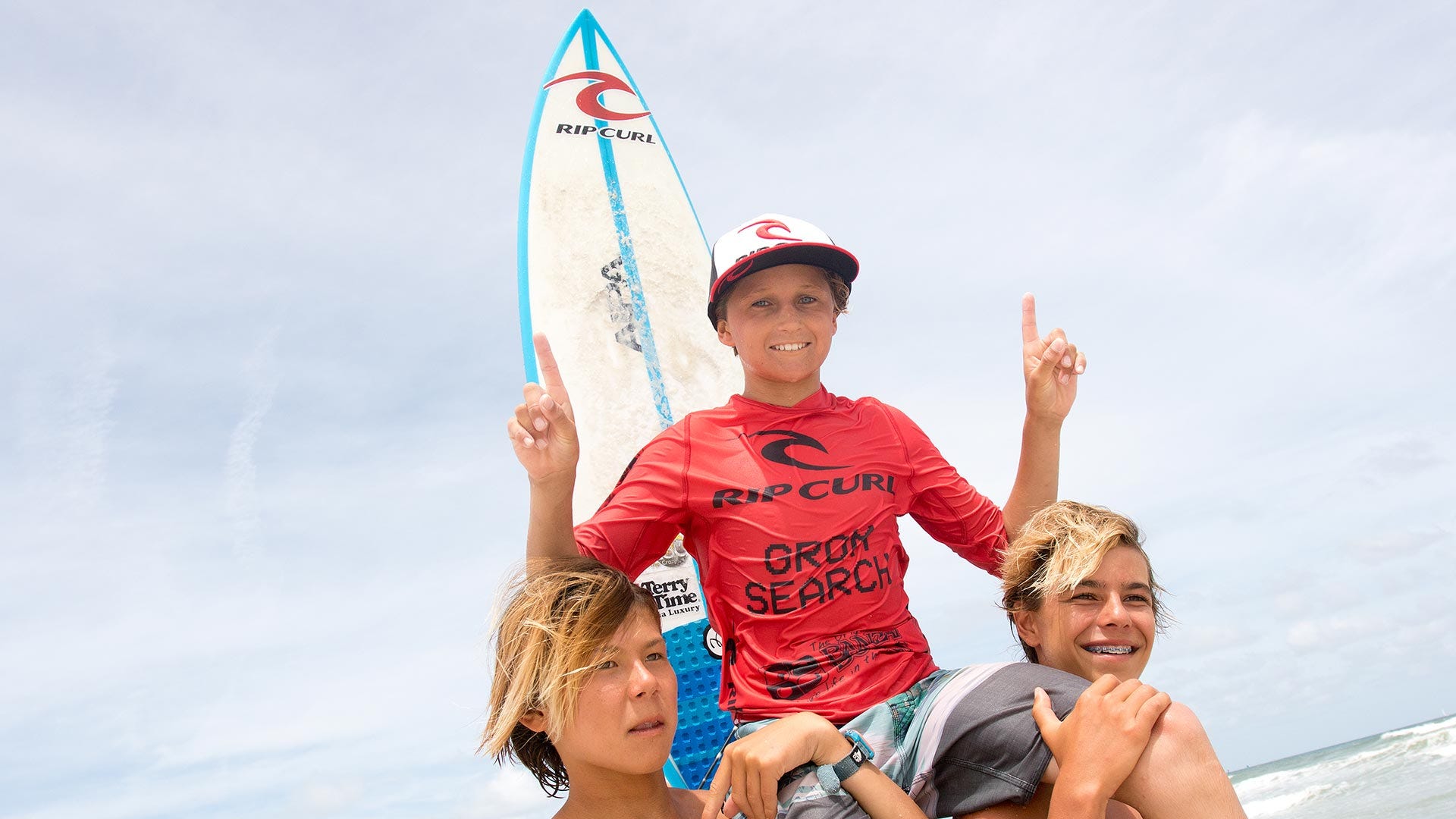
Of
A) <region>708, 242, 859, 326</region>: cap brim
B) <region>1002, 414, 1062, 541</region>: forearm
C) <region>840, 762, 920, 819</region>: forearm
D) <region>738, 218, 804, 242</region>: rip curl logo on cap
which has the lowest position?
<region>840, 762, 920, 819</region>: forearm

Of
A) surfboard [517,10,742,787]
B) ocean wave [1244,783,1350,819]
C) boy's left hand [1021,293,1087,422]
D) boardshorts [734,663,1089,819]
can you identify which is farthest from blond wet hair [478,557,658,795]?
ocean wave [1244,783,1350,819]

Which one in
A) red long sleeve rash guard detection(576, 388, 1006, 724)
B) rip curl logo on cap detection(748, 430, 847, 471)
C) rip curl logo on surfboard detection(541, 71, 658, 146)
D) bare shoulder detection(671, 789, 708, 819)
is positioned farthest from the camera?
rip curl logo on surfboard detection(541, 71, 658, 146)

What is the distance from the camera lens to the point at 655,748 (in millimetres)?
2004

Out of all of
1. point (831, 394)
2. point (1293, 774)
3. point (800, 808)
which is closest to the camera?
point (800, 808)

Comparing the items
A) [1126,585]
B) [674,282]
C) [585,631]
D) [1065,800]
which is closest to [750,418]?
[585,631]

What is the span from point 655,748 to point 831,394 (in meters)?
1.04

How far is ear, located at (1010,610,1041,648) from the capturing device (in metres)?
2.32

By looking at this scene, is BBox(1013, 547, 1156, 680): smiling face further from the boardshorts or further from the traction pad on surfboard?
the traction pad on surfboard

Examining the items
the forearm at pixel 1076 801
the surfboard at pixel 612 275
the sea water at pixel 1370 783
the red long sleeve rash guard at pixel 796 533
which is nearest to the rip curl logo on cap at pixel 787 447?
the red long sleeve rash guard at pixel 796 533

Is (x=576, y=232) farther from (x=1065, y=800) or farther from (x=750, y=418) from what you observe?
(x=1065, y=800)

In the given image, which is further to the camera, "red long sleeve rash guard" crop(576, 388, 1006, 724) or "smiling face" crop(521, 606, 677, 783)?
"red long sleeve rash guard" crop(576, 388, 1006, 724)

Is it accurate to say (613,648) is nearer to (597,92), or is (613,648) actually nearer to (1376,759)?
(597,92)

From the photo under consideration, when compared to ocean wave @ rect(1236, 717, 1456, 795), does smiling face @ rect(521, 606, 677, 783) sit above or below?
above

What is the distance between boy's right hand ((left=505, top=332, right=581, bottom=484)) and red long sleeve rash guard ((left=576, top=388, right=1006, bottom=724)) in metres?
0.22
